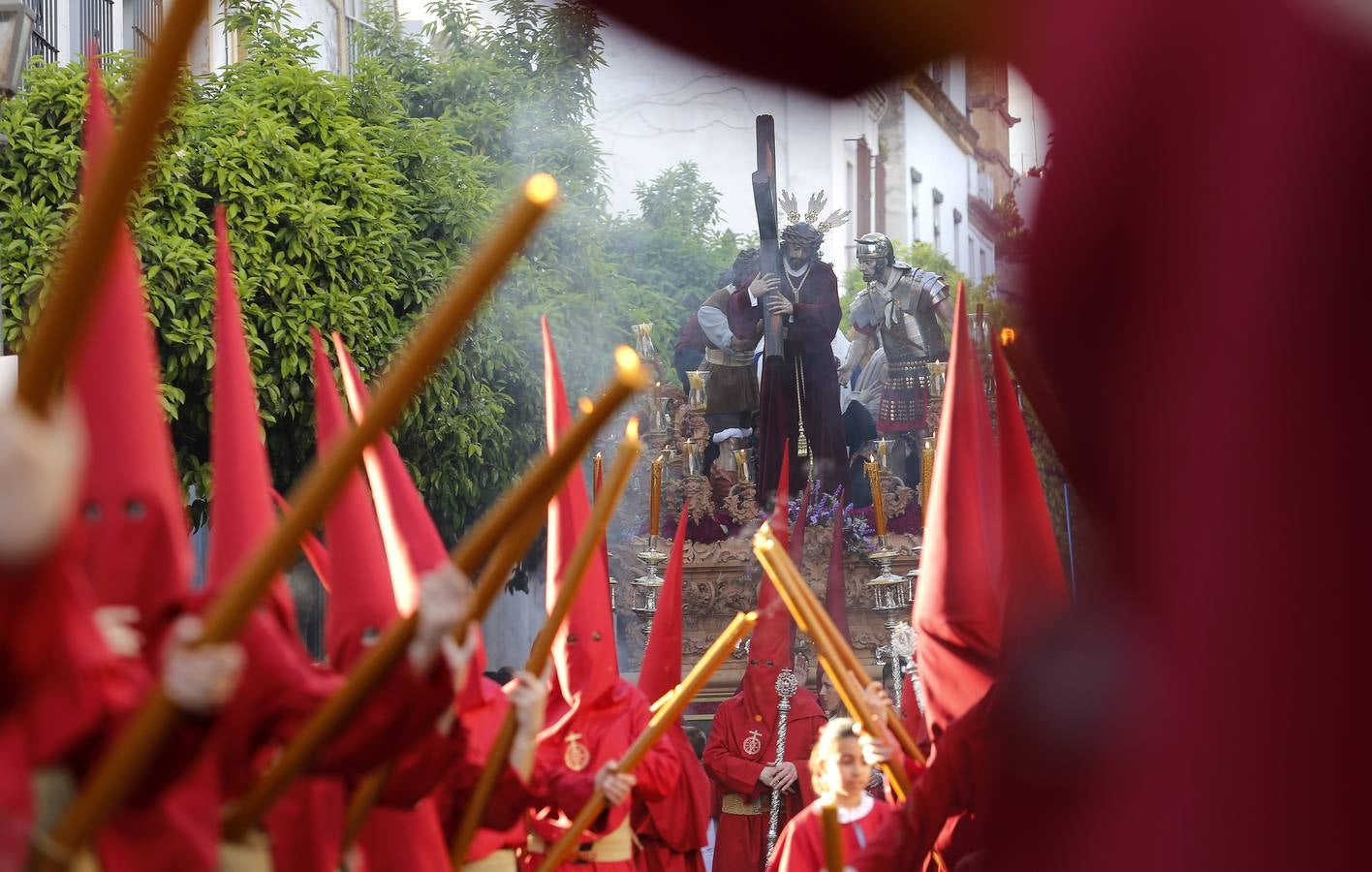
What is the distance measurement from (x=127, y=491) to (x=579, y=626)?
3.73 meters

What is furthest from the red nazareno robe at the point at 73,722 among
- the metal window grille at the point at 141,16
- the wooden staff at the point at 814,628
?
the metal window grille at the point at 141,16

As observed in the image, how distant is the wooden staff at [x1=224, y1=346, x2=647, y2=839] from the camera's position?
2.09 metres

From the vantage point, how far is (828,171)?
15969mm

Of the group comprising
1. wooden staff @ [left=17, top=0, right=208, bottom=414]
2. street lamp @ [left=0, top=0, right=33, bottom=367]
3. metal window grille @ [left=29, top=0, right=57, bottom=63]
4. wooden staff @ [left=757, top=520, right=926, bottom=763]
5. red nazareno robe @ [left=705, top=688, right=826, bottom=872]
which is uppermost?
metal window grille @ [left=29, top=0, right=57, bottom=63]

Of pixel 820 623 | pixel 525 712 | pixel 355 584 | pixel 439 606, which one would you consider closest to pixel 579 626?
pixel 355 584

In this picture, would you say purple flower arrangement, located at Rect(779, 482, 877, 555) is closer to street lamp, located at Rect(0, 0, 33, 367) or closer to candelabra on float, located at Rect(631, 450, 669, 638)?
candelabra on float, located at Rect(631, 450, 669, 638)

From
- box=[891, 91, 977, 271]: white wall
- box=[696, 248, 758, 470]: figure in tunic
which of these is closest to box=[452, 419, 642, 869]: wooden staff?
box=[891, 91, 977, 271]: white wall

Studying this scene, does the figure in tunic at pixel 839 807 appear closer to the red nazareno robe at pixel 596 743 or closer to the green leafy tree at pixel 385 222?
the red nazareno robe at pixel 596 743

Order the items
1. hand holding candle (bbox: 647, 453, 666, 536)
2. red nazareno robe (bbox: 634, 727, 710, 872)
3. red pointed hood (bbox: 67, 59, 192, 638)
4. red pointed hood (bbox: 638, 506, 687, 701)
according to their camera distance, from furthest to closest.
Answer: hand holding candle (bbox: 647, 453, 666, 536), red pointed hood (bbox: 638, 506, 687, 701), red nazareno robe (bbox: 634, 727, 710, 872), red pointed hood (bbox: 67, 59, 192, 638)

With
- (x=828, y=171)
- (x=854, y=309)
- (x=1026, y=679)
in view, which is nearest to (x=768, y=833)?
(x=854, y=309)

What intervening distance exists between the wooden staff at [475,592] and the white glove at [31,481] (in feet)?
2.56

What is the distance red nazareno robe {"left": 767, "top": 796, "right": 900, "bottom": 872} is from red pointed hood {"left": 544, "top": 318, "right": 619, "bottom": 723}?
A: 5.18 feet

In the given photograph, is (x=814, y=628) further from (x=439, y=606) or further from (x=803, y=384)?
(x=803, y=384)

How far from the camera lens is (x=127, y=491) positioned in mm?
3018
